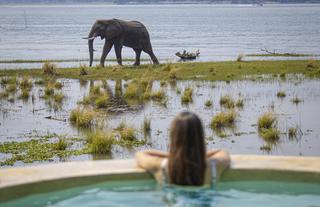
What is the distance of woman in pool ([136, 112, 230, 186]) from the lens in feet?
25.0

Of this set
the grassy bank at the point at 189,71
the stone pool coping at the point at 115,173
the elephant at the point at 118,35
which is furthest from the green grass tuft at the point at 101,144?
the elephant at the point at 118,35

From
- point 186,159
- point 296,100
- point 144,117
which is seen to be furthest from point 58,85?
point 186,159

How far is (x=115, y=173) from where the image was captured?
342 inches

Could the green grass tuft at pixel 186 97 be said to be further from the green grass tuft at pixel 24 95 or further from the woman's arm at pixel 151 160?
the woman's arm at pixel 151 160

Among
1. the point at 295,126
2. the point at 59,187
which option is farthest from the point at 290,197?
the point at 295,126

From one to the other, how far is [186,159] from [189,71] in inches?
969

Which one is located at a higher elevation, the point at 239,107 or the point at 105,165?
the point at 105,165

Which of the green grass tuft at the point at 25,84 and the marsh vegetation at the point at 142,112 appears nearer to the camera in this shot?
the marsh vegetation at the point at 142,112

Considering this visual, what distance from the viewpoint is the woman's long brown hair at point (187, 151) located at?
7602 millimetres

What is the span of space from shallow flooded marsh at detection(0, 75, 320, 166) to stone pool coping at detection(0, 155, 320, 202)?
519 cm

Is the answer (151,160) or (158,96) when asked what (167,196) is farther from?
(158,96)

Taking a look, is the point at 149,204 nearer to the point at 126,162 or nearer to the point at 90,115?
the point at 126,162

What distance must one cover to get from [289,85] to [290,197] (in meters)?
17.6

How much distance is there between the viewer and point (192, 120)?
7582 mm
